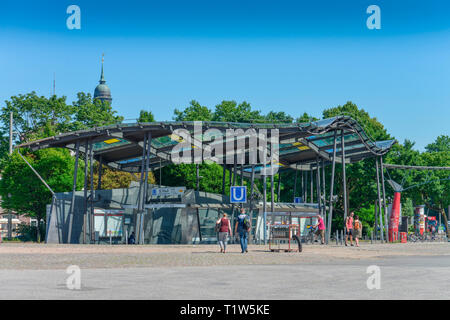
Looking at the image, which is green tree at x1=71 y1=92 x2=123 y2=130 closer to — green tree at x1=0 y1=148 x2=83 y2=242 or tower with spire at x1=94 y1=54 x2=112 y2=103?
green tree at x1=0 y1=148 x2=83 y2=242

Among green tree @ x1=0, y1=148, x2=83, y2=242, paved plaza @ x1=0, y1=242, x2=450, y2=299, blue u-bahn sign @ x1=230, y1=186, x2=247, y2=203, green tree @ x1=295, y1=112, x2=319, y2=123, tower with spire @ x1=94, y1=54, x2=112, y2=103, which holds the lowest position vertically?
paved plaza @ x1=0, y1=242, x2=450, y2=299

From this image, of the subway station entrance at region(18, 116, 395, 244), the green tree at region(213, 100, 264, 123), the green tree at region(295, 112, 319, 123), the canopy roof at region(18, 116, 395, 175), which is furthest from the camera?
the green tree at region(213, 100, 264, 123)

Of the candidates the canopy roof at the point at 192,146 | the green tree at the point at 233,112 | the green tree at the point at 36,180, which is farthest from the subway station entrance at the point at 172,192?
the green tree at the point at 233,112

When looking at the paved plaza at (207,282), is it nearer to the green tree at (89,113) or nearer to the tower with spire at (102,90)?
the green tree at (89,113)

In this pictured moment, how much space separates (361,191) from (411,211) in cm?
3620

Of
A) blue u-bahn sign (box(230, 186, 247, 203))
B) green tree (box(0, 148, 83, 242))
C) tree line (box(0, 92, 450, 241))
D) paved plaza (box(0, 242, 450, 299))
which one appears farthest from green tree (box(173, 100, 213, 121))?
paved plaza (box(0, 242, 450, 299))

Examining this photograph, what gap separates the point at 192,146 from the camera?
137 ft

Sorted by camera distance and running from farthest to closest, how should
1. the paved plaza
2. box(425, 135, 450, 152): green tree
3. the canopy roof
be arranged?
1. box(425, 135, 450, 152): green tree
2. the canopy roof
3. the paved plaza

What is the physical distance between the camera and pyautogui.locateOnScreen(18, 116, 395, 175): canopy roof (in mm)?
37781

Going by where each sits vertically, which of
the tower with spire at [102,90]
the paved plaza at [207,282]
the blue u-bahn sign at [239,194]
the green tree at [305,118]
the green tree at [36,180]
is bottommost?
the paved plaza at [207,282]

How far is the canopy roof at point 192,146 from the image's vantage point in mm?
37781

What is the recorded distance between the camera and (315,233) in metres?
40.2

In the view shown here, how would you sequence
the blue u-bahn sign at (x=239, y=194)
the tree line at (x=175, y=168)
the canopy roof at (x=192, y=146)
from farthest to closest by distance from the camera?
1. the tree line at (x=175, y=168)
2. the canopy roof at (x=192, y=146)
3. the blue u-bahn sign at (x=239, y=194)
